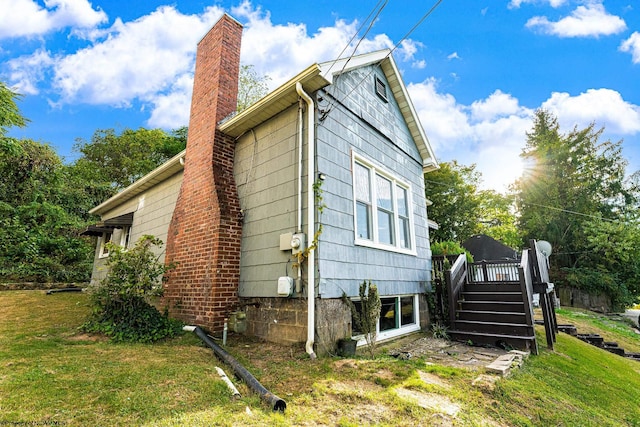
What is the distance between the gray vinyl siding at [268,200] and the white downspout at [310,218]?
0.64 feet

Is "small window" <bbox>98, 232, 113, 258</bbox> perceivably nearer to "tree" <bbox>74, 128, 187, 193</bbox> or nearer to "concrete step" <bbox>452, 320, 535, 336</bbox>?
"tree" <bbox>74, 128, 187, 193</bbox>

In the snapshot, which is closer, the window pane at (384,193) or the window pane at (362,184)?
the window pane at (362,184)

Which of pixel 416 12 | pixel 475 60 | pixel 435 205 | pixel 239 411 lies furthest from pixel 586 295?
pixel 239 411

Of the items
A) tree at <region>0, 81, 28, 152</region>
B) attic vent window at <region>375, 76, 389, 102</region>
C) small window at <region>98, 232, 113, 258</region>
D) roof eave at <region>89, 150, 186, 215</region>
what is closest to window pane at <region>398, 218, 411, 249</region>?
attic vent window at <region>375, 76, 389, 102</region>

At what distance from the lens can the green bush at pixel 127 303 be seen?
204 inches

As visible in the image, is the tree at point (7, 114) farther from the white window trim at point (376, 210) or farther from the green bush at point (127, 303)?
the white window trim at point (376, 210)

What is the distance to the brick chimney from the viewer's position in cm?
555

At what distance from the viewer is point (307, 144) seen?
5.15 meters

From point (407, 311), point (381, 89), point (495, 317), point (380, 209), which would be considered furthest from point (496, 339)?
point (381, 89)

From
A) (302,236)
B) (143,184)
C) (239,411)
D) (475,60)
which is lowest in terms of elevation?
(239,411)

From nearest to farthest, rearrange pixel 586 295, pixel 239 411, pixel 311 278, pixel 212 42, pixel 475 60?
pixel 239 411, pixel 311 278, pixel 212 42, pixel 475 60, pixel 586 295

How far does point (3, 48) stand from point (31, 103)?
2714 millimetres

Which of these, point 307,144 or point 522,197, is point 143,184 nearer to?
point 307,144

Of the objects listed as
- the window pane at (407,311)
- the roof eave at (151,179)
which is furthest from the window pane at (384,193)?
the roof eave at (151,179)
